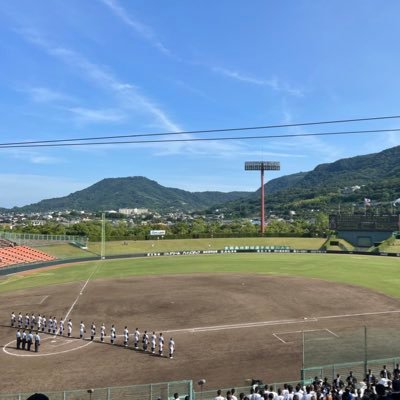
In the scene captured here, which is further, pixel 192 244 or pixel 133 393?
pixel 192 244

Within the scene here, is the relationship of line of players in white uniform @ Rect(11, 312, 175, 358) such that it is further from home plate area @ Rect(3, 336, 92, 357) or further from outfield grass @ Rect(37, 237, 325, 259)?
outfield grass @ Rect(37, 237, 325, 259)

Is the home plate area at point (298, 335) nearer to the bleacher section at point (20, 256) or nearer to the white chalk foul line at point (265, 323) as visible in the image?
the white chalk foul line at point (265, 323)

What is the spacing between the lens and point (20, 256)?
228ft

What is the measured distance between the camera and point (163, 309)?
36.0m

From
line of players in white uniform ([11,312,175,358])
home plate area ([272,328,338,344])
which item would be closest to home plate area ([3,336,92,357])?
line of players in white uniform ([11,312,175,358])

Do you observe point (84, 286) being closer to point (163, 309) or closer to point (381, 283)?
point (163, 309)

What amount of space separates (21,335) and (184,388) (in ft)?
45.4

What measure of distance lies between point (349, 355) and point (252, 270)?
42935mm

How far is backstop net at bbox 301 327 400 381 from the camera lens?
18.0 meters

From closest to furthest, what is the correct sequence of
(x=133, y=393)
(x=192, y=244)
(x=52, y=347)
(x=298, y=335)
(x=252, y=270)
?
(x=133, y=393)
(x=52, y=347)
(x=298, y=335)
(x=252, y=270)
(x=192, y=244)

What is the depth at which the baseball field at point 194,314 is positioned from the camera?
21672 millimetres

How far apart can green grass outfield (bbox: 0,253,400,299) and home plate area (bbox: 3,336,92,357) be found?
22.5 metres

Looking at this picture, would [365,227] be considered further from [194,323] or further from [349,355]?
[349,355]

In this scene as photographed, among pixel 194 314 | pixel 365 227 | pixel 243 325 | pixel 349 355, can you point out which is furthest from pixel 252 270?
pixel 365 227
